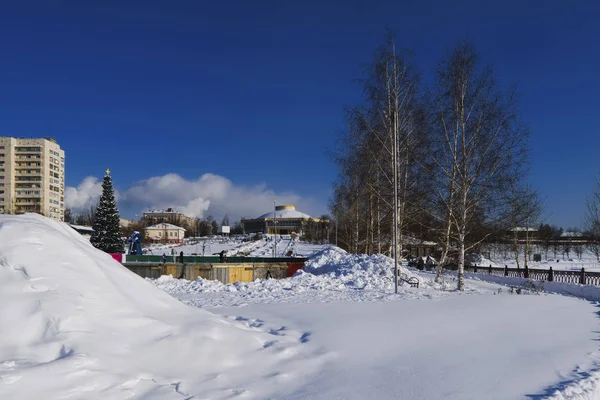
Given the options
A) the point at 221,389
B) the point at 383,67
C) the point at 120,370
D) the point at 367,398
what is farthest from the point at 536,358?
the point at 383,67

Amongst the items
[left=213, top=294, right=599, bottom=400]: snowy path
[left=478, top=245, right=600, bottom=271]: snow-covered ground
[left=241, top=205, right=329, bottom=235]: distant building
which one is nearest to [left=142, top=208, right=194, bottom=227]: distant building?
[left=241, top=205, right=329, bottom=235]: distant building

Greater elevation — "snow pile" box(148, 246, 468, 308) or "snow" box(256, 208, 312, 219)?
"snow" box(256, 208, 312, 219)

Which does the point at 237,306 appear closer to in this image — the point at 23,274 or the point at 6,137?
the point at 23,274

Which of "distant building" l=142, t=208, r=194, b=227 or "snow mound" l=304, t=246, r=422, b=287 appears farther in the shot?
"distant building" l=142, t=208, r=194, b=227

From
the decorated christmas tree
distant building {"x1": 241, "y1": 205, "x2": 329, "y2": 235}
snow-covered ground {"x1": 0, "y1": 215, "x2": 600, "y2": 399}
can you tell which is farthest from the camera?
distant building {"x1": 241, "y1": 205, "x2": 329, "y2": 235}

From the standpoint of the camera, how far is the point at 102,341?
5.00m

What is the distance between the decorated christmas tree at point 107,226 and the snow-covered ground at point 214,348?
30.8 metres

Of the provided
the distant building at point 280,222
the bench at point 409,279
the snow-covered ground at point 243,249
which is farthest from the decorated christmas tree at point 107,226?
the distant building at point 280,222

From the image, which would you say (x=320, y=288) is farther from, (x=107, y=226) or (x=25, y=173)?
(x=25, y=173)

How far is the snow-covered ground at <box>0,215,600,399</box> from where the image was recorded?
4559 millimetres

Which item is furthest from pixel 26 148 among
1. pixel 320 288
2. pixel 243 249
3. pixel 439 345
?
Answer: pixel 439 345

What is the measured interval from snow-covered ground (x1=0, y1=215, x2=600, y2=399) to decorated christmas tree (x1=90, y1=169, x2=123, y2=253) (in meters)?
30.8

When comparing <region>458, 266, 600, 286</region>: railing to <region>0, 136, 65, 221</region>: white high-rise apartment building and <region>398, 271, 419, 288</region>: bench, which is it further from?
<region>0, 136, 65, 221</region>: white high-rise apartment building

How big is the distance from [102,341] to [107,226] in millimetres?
34130
